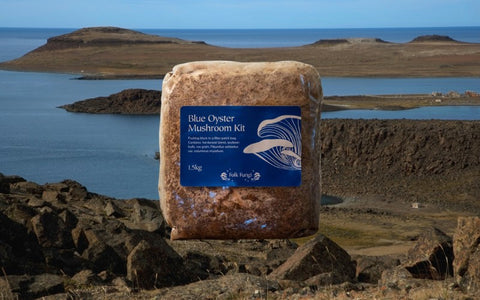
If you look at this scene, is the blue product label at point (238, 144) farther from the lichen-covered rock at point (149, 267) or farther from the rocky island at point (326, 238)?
the lichen-covered rock at point (149, 267)

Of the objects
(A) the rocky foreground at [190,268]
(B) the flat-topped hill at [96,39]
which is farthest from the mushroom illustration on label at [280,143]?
(B) the flat-topped hill at [96,39]

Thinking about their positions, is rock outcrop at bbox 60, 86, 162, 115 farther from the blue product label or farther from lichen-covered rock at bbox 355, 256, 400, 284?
the blue product label

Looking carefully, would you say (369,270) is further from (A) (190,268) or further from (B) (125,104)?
(B) (125,104)

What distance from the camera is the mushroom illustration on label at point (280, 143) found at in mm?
9383

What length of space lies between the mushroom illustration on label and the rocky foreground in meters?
1.59

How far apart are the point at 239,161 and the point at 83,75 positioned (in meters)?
136

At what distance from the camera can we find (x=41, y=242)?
46.0ft

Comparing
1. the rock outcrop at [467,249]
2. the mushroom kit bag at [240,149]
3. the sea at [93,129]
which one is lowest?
the sea at [93,129]

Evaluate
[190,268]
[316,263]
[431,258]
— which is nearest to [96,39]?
[190,268]

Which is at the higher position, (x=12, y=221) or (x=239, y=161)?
(x=239, y=161)

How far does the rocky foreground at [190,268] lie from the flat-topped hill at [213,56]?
117309 mm

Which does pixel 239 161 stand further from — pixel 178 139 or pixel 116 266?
pixel 116 266

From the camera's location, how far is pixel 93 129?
81938 mm

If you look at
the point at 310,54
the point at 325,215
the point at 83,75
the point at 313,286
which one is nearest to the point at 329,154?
the point at 325,215
